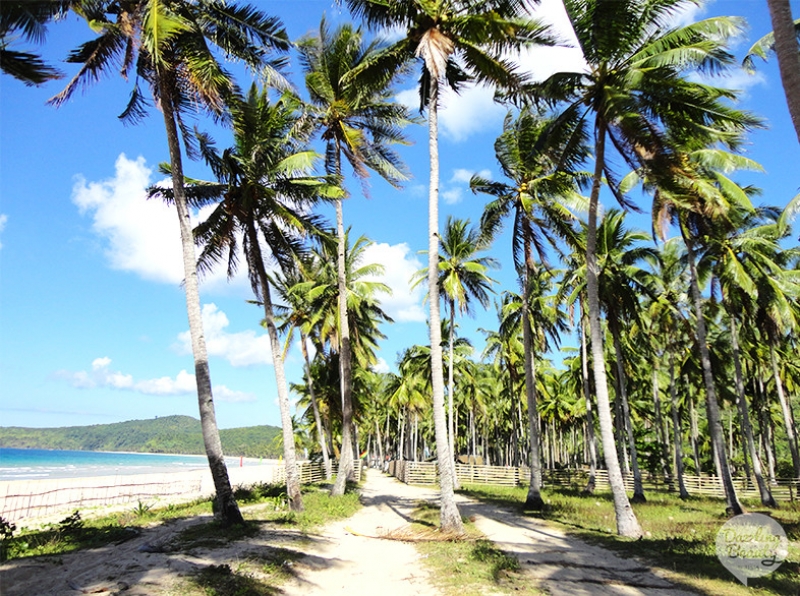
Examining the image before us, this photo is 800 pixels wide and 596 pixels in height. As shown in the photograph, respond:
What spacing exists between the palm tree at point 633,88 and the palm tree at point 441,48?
1216mm

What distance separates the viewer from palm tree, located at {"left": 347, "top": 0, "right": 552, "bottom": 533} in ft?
38.7

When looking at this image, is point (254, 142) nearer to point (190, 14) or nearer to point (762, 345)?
point (190, 14)

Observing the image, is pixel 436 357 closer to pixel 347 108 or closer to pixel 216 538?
pixel 216 538

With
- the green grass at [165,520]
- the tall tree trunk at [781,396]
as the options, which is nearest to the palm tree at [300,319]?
the green grass at [165,520]

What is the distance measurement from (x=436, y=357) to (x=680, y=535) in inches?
296

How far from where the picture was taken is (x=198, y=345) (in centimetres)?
1118

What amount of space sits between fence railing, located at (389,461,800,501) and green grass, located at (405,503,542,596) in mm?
19286

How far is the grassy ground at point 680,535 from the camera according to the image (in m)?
7.50

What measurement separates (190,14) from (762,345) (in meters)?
29.2

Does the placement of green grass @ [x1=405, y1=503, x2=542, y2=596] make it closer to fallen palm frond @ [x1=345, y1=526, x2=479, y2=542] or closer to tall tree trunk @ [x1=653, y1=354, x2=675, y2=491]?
fallen palm frond @ [x1=345, y1=526, x2=479, y2=542]

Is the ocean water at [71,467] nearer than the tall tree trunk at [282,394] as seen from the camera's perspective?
No

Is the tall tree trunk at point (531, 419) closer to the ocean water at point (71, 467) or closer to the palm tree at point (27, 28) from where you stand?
the palm tree at point (27, 28)

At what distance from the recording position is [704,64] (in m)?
10.9

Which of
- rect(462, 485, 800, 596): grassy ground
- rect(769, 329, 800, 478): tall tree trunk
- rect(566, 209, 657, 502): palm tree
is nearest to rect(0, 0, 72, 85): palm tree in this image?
rect(462, 485, 800, 596): grassy ground
